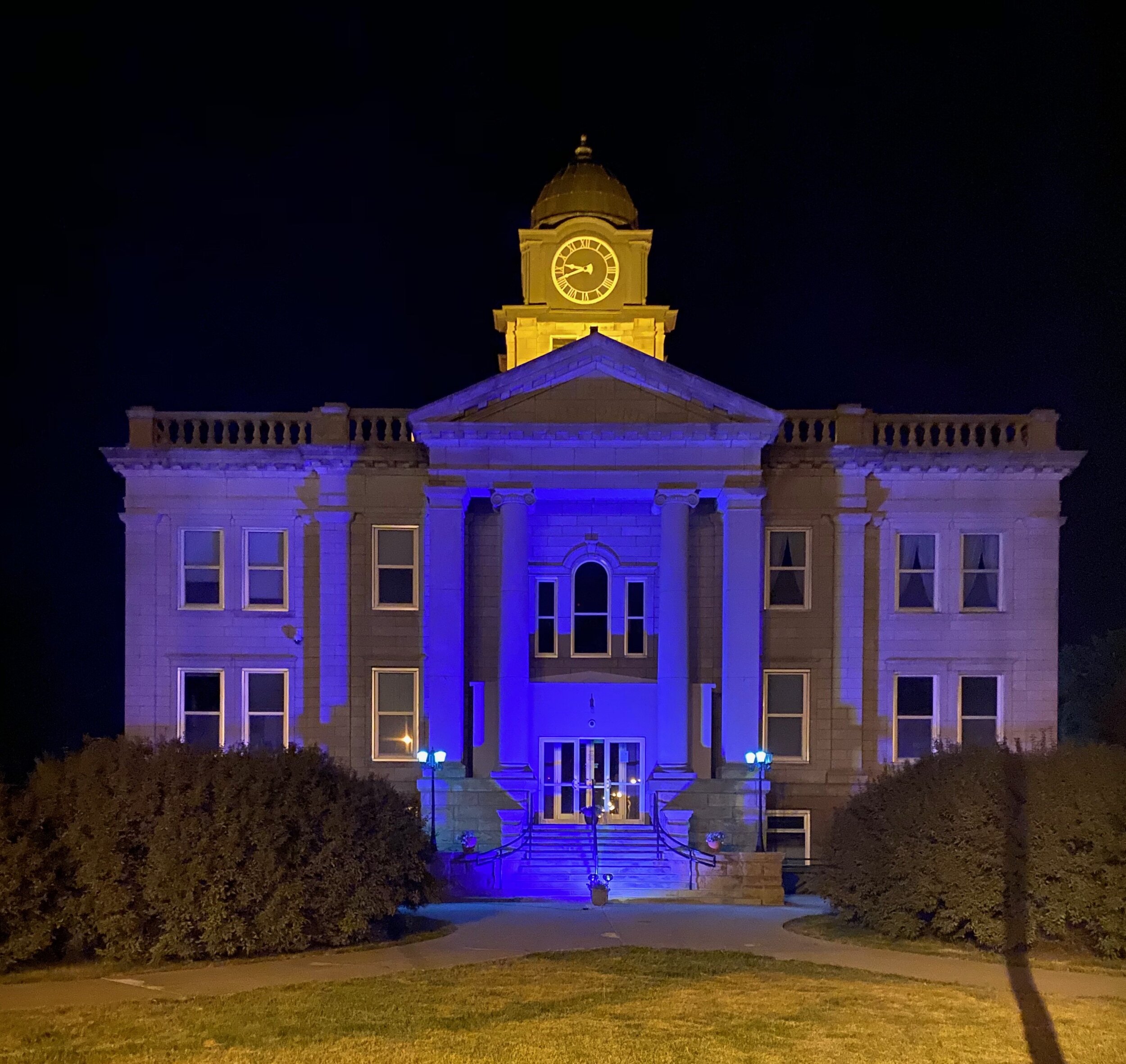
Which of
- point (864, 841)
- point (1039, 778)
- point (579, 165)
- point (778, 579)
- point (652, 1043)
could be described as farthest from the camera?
point (579, 165)

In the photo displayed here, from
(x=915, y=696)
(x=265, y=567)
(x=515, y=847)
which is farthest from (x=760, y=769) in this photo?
(x=265, y=567)

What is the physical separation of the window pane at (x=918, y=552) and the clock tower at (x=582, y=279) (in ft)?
33.8

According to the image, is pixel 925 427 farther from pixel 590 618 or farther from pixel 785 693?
pixel 590 618

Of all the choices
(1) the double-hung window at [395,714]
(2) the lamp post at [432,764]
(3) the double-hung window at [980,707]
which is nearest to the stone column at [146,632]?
(1) the double-hung window at [395,714]

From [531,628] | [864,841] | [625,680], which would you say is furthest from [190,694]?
[864,841]

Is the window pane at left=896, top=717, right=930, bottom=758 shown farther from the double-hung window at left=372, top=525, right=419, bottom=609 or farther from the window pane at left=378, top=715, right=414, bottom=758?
the double-hung window at left=372, top=525, right=419, bottom=609

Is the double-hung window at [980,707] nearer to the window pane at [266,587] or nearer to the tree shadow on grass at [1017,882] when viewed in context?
the tree shadow on grass at [1017,882]

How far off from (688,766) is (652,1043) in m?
17.9

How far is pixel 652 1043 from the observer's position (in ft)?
41.9

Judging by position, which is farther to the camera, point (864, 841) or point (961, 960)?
point (864, 841)

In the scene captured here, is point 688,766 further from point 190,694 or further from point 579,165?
point 579,165

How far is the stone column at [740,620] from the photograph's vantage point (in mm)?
30719

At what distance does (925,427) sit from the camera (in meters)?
32.7

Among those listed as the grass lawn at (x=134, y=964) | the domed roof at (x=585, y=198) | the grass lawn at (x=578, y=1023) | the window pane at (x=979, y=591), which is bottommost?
→ the grass lawn at (x=134, y=964)
